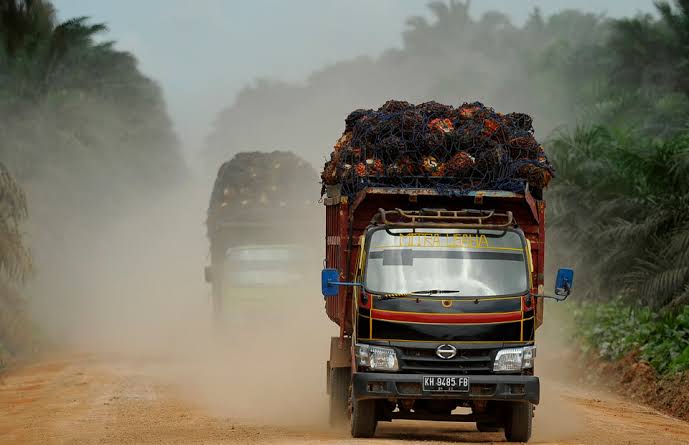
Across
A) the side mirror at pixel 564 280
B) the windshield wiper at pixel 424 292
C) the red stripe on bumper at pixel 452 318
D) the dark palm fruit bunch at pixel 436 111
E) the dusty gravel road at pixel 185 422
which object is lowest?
the dusty gravel road at pixel 185 422

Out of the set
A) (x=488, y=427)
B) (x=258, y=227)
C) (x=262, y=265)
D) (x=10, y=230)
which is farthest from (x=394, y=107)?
(x=258, y=227)

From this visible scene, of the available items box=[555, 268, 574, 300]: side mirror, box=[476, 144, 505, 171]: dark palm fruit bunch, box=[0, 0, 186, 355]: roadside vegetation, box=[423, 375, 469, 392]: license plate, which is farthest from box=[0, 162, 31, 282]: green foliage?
box=[555, 268, 574, 300]: side mirror

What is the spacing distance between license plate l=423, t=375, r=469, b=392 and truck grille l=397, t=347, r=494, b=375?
8 cm

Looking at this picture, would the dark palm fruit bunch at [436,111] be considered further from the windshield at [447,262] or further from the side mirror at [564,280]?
the side mirror at [564,280]

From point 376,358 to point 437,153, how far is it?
2.90 meters

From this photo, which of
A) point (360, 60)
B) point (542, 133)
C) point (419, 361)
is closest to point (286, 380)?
point (419, 361)

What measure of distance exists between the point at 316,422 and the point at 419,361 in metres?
3.70

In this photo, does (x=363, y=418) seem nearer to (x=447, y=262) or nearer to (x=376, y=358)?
(x=376, y=358)

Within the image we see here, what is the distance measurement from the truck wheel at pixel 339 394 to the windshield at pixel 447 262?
197 centimetres

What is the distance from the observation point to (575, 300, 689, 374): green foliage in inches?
780

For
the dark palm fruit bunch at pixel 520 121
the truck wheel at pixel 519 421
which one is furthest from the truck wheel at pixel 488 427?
the dark palm fruit bunch at pixel 520 121

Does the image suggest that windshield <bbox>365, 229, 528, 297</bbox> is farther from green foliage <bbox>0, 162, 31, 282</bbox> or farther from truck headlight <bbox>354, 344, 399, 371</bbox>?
green foliage <bbox>0, 162, 31, 282</bbox>

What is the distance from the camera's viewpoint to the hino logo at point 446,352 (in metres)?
11.8

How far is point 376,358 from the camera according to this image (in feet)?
39.3
